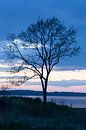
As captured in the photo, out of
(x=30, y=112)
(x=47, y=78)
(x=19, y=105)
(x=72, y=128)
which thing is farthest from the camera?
(x=47, y=78)

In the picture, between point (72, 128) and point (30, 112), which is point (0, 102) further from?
point (72, 128)

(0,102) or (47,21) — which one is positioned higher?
(47,21)

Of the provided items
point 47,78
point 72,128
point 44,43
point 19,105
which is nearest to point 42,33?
point 44,43

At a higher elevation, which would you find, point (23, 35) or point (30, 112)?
point (23, 35)

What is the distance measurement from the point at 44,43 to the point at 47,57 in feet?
6.57

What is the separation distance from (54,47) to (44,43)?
1.40 metres

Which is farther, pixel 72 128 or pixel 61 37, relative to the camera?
pixel 61 37

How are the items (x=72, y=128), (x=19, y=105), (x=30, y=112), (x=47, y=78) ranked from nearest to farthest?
(x=72, y=128)
(x=30, y=112)
(x=19, y=105)
(x=47, y=78)

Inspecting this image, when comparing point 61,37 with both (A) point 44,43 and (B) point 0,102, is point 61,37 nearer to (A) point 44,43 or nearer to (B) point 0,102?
(A) point 44,43

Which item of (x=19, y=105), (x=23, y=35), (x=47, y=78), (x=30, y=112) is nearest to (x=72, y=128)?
(x=30, y=112)

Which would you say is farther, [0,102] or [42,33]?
[42,33]

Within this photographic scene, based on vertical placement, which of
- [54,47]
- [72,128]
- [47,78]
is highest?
[54,47]

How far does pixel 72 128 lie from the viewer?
23.2 metres

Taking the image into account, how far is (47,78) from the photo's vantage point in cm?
5653
